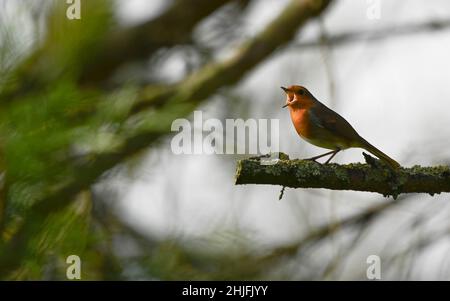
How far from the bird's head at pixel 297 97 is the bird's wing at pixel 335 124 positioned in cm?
6

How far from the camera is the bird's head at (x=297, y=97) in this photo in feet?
5.12

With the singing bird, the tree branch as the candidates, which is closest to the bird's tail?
the singing bird

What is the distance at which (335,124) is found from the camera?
1466 millimetres

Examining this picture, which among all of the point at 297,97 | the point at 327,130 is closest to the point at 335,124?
the point at 327,130

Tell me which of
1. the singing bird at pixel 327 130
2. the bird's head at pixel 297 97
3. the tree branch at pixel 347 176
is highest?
the bird's head at pixel 297 97

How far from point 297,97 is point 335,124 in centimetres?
16

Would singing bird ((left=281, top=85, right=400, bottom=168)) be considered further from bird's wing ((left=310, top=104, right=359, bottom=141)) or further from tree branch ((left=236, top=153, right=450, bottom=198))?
tree branch ((left=236, top=153, right=450, bottom=198))

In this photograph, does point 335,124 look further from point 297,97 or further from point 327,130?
point 297,97

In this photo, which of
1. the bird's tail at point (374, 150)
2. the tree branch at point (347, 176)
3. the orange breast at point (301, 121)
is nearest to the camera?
the tree branch at point (347, 176)

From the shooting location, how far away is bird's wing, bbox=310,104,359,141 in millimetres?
1452

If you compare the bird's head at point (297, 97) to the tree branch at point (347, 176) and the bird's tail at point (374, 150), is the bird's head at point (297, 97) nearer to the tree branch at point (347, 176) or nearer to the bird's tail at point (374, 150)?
the bird's tail at point (374, 150)

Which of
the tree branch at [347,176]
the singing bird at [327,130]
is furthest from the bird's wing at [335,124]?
the tree branch at [347,176]

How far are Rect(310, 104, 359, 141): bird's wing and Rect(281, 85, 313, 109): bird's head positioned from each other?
63 mm
